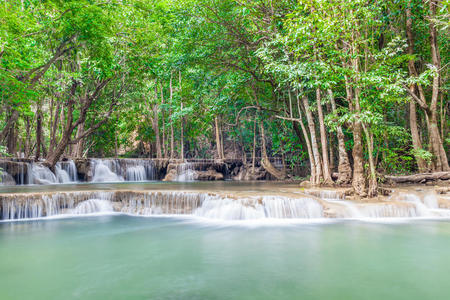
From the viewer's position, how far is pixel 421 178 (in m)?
11.0

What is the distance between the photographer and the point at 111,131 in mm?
24266

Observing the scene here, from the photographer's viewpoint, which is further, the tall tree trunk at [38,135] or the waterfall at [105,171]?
the waterfall at [105,171]

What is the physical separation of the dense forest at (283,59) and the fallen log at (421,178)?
0.60 meters

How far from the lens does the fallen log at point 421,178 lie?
10508 mm

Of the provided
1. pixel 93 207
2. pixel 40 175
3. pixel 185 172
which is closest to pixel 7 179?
pixel 40 175

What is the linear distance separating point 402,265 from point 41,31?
10.8 meters

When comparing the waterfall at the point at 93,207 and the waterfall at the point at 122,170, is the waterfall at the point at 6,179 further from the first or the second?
the waterfall at the point at 93,207

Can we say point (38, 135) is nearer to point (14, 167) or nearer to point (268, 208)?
point (14, 167)

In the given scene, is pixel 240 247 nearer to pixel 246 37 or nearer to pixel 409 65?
pixel 246 37

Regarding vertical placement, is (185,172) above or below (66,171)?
below

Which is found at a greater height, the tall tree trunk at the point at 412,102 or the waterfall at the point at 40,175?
the tall tree trunk at the point at 412,102

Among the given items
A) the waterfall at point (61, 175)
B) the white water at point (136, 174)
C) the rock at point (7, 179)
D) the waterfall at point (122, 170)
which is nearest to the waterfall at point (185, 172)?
the waterfall at point (122, 170)

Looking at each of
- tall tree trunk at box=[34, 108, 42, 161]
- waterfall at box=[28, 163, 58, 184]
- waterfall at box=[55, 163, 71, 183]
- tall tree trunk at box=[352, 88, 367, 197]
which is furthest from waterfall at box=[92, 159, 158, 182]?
tall tree trunk at box=[352, 88, 367, 197]

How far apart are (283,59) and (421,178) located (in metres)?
7.26
